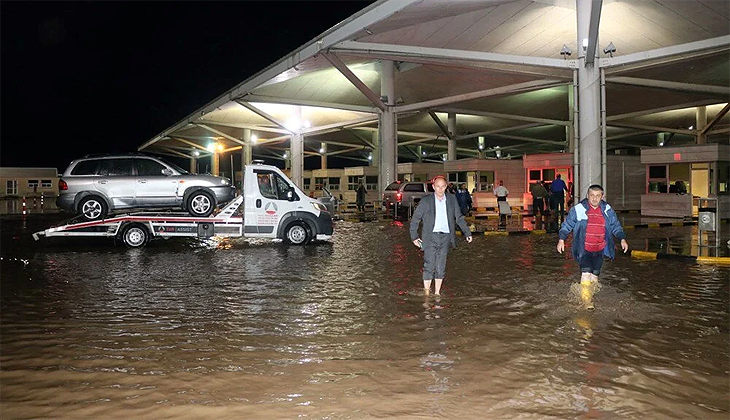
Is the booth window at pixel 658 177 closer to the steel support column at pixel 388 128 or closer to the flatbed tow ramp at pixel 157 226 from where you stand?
the steel support column at pixel 388 128

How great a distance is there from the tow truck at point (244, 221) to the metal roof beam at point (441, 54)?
875 cm

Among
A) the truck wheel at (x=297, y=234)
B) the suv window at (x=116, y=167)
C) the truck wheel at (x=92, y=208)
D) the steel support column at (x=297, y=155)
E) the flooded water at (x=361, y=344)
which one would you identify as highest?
the steel support column at (x=297, y=155)

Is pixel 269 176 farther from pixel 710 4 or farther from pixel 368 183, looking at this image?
pixel 368 183

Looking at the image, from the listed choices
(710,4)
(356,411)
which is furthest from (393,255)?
(710,4)

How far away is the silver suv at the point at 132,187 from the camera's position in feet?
50.9

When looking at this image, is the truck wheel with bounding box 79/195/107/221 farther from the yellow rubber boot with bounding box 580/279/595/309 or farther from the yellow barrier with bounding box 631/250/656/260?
the yellow barrier with bounding box 631/250/656/260

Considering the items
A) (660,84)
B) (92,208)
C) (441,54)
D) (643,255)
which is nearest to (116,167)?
(92,208)

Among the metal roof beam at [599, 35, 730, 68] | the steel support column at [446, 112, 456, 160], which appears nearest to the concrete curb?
the metal roof beam at [599, 35, 730, 68]

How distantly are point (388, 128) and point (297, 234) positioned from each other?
16.9 metres

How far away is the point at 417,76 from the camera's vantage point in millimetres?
32344

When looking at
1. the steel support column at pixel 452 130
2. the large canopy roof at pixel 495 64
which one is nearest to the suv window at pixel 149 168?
the large canopy roof at pixel 495 64

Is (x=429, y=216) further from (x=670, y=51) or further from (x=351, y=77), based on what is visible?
(x=351, y=77)

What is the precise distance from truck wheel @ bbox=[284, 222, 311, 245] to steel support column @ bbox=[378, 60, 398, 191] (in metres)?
16.5

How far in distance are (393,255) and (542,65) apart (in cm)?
1092
